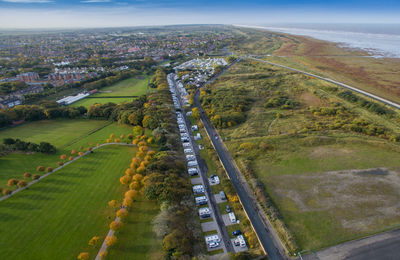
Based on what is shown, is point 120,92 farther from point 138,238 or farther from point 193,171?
point 138,238

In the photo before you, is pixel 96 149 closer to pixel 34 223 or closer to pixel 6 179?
pixel 6 179

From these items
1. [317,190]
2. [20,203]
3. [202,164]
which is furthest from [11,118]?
[317,190]

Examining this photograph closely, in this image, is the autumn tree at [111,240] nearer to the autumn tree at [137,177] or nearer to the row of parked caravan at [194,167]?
the autumn tree at [137,177]

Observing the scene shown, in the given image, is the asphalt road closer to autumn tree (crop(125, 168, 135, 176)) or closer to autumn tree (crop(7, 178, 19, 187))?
autumn tree (crop(125, 168, 135, 176))

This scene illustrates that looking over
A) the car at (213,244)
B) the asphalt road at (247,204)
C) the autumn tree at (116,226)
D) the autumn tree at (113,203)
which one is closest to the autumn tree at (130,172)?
the autumn tree at (113,203)

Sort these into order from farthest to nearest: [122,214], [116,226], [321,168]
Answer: [321,168], [122,214], [116,226]

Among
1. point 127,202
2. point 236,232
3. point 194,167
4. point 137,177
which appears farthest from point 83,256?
point 194,167

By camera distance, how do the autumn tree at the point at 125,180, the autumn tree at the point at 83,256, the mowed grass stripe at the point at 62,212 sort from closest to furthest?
1. the autumn tree at the point at 83,256
2. the mowed grass stripe at the point at 62,212
3. the autumn tree at the point at 125,180
